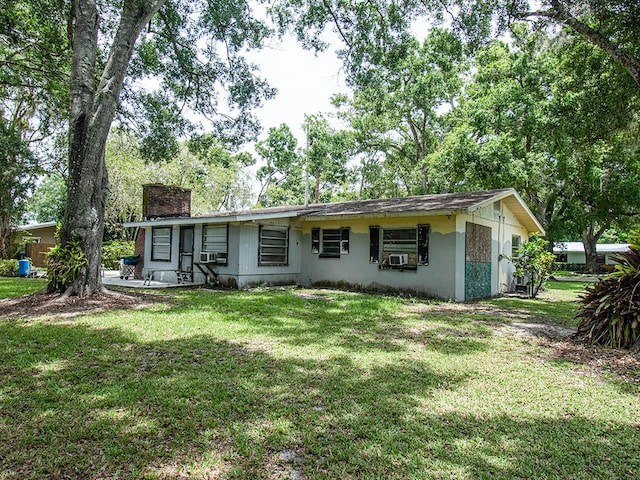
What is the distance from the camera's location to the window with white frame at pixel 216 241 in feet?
42.2

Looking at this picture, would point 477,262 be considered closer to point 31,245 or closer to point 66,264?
point 66,264

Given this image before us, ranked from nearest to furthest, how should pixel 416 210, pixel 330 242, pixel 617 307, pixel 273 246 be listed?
pixel 617 307 → pixel 416 210 → pixel 273 246 → pixel 330 242

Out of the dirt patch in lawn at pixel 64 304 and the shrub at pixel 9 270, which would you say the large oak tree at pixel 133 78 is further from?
the shrub at pixel 9 270

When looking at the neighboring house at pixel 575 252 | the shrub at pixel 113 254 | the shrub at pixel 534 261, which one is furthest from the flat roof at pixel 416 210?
the neighboring house at pixel 575 252

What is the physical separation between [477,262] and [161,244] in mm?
11168

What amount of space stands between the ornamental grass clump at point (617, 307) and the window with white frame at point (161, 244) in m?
12.9

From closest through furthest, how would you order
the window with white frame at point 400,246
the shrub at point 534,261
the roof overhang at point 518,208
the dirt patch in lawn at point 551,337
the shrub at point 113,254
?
1. the dirt patch in lawn at point 551,337
2. the window with white frame at point 400,246
3. the shrub at point 534,261
4. the roof overhang at point 518,208
5. the shrub at point 113,254

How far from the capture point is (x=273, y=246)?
13.5 meters

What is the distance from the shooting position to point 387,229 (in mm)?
12289

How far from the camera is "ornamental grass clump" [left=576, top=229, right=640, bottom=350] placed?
5.66 meters

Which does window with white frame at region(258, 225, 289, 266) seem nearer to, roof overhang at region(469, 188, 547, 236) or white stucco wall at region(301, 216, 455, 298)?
white stucco wall at region(301, 216, 455, 298)

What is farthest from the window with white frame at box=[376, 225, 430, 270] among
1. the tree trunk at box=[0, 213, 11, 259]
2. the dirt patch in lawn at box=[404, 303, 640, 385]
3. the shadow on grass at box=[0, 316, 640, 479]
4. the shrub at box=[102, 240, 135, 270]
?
the tree trunk at box=[0, 213, 11, 259]

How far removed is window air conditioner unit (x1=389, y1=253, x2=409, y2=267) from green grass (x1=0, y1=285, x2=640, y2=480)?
5341 millimetres

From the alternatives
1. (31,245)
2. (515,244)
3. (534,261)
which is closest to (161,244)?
(534,261)
